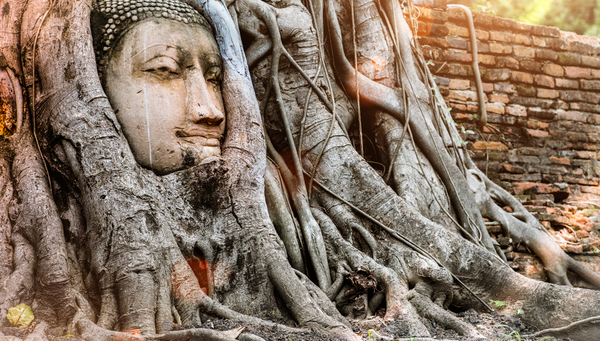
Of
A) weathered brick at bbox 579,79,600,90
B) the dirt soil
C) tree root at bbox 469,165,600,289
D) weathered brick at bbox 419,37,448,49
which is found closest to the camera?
the dirt soil

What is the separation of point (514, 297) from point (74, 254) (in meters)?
2.28

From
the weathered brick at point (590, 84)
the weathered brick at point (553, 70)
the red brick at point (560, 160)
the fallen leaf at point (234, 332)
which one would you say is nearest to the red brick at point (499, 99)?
the weathered brick at point (553, 70)

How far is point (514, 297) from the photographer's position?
2814mm

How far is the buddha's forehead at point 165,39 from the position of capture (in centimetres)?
243

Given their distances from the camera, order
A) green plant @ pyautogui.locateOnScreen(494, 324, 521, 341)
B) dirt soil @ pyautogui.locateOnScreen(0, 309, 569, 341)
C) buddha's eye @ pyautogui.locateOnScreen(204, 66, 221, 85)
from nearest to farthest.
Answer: dirt soil @ pyautogui.locateOnScreen(0, 309, 569, 341) < green plant @ pyautogui.locateOnScreen(494, 324, 521, 341) < buddha's eye @ pyautogui.locateOnScreen(204, 66, 221, 85)

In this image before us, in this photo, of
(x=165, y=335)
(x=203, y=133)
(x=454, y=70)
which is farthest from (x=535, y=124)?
(x=165, y=335)

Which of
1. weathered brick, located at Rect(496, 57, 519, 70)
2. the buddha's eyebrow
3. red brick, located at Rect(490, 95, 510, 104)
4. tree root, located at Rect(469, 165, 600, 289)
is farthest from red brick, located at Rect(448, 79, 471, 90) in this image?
the buddha's eyebrow

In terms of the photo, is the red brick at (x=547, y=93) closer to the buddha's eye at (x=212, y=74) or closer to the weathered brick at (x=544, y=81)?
the weathered brick at (x=544, y=81)

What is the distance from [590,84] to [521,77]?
0.94 meters

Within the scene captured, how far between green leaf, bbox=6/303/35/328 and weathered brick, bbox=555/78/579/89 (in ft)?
18.3

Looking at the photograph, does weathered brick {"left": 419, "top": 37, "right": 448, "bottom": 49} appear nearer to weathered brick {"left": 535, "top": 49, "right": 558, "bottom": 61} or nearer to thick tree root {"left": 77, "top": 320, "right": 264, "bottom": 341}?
weathered brick {"left": 535, "top": 49, "right": 558, "bottom": 61}

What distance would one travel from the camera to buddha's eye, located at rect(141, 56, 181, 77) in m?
2.41

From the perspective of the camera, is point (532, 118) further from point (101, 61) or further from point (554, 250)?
point (101, 61)

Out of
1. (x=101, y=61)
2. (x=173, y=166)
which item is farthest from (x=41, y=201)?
(x=101, y=61)
